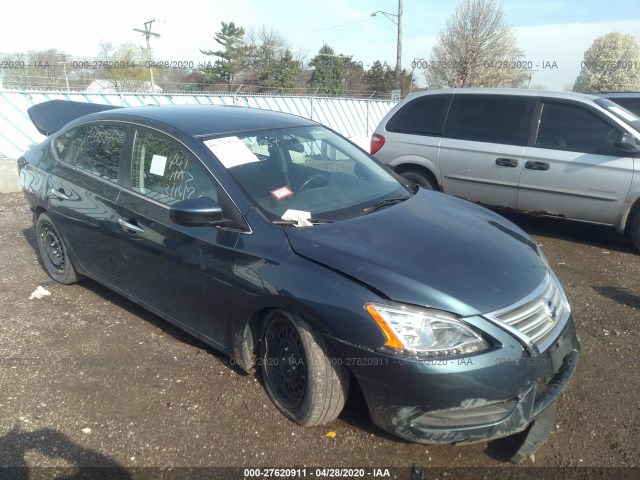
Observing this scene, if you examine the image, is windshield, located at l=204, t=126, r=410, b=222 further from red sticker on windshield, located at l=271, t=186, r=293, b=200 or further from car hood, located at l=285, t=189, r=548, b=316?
car hood, located at l=285, t=189, r=548, b=316

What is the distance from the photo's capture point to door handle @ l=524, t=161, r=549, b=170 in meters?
5.75

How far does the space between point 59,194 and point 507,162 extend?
4868 mm

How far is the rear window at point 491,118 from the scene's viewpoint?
6.05 m

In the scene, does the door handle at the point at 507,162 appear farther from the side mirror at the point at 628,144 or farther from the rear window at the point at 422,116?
the side mirror at the point at 628,144

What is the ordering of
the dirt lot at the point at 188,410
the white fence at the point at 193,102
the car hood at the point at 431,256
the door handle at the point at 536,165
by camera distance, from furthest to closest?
the white fence at the point at 193,102 < the door handle at the point at 536,165 < the dirt lot at the point at 188,410 < the car hood at the point at 431,256

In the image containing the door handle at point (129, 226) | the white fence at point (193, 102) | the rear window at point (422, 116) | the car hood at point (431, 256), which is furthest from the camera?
the white fence at point (193, 102)

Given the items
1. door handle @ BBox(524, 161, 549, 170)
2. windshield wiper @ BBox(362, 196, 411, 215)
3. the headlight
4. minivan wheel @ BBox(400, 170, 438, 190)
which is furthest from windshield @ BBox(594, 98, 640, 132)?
the headlight

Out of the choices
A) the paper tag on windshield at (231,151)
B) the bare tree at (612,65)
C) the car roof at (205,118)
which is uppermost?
the car roof at (205,118)

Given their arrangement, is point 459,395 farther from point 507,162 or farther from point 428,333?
point 507,162

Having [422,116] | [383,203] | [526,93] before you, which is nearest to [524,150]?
[526,93]

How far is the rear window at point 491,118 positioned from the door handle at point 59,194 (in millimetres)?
4600

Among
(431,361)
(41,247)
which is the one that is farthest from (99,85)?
(431,361)

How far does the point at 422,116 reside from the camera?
266 inches

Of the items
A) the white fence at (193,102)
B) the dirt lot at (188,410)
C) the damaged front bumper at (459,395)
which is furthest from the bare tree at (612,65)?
the damaged front bumper at (459,395)
